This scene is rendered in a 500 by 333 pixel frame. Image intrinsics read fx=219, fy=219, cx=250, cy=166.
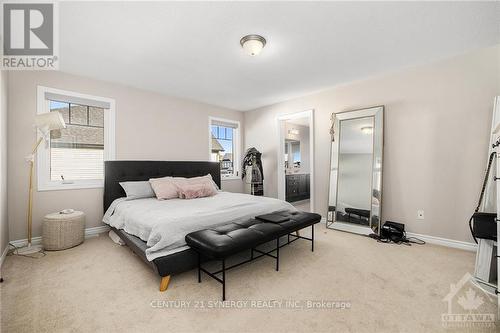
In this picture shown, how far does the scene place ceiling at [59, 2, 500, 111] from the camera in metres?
1.91

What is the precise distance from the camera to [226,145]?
5.36 meters

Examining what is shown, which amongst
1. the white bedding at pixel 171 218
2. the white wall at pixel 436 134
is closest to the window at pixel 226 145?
the white bedding at pixel 171 218

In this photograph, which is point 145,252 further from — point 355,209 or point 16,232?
point 355,209

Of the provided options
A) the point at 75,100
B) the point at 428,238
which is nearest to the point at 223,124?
the point at 75,100

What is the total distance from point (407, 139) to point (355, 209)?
1.27 metres

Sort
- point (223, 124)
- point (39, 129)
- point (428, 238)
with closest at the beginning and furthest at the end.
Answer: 1. point (39, 129)
2. point (428, 238)
3. point (223, 124)

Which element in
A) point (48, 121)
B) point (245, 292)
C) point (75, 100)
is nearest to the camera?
point (245, 292)

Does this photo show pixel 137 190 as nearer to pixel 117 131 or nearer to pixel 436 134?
pixel 117 131

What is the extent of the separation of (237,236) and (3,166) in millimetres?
2835

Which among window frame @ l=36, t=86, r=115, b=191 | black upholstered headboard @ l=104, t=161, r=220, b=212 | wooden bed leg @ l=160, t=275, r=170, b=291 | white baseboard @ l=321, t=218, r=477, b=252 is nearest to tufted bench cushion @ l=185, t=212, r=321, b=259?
wooden bed leg @ l=160, t=275, r=170, b=291

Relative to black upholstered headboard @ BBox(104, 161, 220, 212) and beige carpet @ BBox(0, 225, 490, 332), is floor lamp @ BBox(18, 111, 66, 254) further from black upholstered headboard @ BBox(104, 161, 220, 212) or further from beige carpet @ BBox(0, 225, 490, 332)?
black upholstered headboard @ BBox(104, 161, 220, 212)

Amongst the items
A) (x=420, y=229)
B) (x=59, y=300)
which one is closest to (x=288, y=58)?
(x=420, y=229)

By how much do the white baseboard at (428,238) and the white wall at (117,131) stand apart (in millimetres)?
2540

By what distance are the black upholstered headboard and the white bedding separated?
1.13 ft
